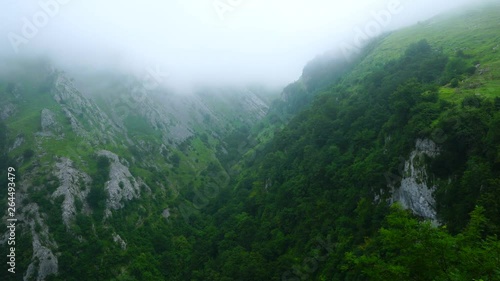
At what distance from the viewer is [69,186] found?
146 meters

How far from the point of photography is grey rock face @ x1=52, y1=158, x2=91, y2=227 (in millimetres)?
138750

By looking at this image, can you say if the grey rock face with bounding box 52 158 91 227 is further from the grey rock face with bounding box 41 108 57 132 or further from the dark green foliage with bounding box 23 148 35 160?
the grey rock face with bounding box 41 108 57 132

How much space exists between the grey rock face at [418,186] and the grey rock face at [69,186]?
409 feet

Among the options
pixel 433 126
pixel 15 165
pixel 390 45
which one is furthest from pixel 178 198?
pixel 433 126

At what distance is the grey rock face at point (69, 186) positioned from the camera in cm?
13875

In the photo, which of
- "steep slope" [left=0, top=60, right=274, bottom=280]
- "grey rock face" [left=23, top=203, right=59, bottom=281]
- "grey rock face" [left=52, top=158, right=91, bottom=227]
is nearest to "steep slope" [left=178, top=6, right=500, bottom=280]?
"steep slope" [left=0, top=60, right=274, bottom=280]

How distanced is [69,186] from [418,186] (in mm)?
136490

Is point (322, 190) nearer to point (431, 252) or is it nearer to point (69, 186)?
point (431, 252)

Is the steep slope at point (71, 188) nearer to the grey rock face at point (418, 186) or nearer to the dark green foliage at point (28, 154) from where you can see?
the dark green foliage at point (28, 154)

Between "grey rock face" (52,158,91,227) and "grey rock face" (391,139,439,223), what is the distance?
125 metres

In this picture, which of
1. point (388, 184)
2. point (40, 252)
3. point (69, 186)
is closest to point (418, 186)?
point (388, 184)

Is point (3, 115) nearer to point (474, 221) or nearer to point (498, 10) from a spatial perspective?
point (474, 221)

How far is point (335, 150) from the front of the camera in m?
97.9

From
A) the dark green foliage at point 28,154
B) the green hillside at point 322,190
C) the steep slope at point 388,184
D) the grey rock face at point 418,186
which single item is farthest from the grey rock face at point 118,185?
the grey rock face at point 418,186
